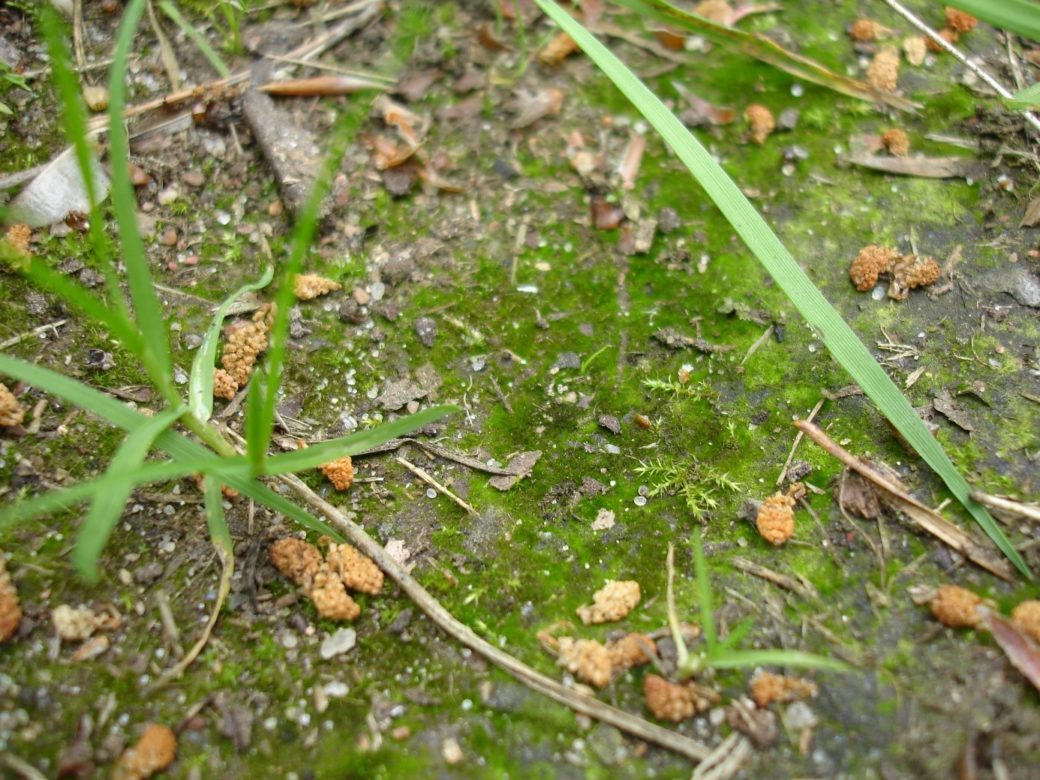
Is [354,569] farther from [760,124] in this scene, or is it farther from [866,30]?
[866,30]

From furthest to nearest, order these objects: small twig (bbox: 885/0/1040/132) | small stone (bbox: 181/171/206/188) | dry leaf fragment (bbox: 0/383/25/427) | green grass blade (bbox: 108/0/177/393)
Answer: small stone (bbox: 181/171/206/188) < small twig (bbox: 885/0/1040/132) < dry leaf fragment (bbox: 0/383/25/427) < green grass blade (bbox: 108/0/177/393)

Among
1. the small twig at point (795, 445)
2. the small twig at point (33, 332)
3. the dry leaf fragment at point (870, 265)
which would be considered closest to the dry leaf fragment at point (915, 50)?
the dry leaf fragment at point (870, 265)

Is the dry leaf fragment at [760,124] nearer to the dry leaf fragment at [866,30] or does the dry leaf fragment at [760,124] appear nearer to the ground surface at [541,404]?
the ground surface at [541,404]

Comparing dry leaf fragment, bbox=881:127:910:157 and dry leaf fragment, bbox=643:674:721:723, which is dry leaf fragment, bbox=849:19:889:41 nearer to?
dry leaf fragment, bbox=881:127:910:157

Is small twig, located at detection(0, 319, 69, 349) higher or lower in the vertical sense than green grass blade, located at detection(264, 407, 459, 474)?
higher

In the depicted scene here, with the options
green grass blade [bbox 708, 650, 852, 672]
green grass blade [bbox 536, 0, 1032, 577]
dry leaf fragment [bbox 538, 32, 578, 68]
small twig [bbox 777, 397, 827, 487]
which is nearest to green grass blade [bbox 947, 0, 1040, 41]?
green grass blade [bbox 536, 0, 1032, 577]

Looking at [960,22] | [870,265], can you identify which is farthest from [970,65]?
[870,265]
